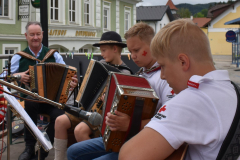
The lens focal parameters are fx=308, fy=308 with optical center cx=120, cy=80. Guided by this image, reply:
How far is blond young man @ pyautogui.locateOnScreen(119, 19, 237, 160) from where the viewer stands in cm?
126

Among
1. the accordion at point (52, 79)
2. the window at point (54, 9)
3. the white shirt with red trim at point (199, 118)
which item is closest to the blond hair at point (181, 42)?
the white shirt with red trim at point (199, 118)

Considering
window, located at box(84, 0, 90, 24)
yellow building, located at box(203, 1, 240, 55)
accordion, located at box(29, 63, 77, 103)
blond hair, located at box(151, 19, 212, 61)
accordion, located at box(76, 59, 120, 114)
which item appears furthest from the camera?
yellow building, located at box(203, 1, 240, 55)

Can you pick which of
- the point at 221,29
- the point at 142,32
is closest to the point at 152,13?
the point at 221,29

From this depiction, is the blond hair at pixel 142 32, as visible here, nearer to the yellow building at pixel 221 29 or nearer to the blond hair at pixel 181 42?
the blond hair at pixel 181 42

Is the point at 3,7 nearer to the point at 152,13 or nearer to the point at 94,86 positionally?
the point at 94,86

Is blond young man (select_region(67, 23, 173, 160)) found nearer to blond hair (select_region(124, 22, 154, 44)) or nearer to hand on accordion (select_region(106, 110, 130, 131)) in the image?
blond hair (select_region(124, 22, 154, 44))

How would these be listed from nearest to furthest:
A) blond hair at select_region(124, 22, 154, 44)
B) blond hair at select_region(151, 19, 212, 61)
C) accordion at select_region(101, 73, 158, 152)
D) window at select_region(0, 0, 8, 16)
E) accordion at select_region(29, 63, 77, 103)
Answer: blond hair at select_region(151, 19, 212, 61)
accordion at select_region(101, 73, 158, 152)
blond hair at select_region(124, 22, 154, 44)
accordion at select_region(29, 63, 77, 103)
window at select_region(0, 0, 8, 16)

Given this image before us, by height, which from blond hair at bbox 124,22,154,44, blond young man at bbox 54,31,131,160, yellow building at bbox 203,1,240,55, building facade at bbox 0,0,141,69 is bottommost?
blond young man at bbox 54,31,131,160

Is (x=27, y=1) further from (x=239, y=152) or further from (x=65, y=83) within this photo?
(x=239, y=152)

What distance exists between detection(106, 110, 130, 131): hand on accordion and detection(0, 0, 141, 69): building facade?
33.9ft

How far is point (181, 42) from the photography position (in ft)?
4.63

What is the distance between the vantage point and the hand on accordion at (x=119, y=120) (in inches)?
74.2

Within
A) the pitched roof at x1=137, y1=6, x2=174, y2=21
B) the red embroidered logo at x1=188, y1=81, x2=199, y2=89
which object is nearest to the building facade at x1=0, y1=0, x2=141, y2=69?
the red embroidered logo at x1=188, y1=81, x2=199, y2=89

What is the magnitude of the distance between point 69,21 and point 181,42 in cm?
1552
